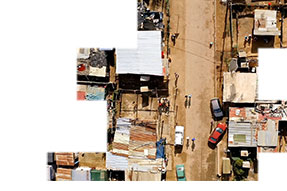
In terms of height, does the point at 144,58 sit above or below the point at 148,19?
A: below

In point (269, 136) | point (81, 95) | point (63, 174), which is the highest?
point (81, 95)

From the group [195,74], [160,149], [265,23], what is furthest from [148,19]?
[160,149]

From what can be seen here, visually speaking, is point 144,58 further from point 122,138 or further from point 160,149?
point 160,149

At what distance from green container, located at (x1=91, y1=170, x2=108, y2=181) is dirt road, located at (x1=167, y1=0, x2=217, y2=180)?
3.72 metres

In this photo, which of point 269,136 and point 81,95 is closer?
point 269,136

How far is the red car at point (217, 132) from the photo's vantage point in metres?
14.8

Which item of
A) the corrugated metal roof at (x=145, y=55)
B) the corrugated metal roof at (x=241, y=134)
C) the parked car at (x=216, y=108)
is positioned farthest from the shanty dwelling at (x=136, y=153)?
the corrugated metal roof at (x=241, y=134)

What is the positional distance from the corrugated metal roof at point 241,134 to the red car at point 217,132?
0.38 meters

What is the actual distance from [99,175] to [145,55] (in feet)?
24.0

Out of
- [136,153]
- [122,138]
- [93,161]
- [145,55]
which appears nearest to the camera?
[145,55]

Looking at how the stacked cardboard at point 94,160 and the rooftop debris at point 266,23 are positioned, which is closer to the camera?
the rooftop debris at point 266,23

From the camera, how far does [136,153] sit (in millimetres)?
14719

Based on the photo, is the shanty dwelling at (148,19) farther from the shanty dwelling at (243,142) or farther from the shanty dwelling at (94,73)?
the shanty dwelling at (243,142)

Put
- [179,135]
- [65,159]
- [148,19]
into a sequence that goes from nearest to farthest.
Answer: [148,19]
[179,135]
[65,159]
